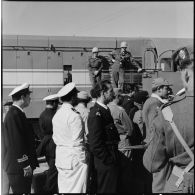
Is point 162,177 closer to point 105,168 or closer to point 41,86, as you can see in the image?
point 105,168

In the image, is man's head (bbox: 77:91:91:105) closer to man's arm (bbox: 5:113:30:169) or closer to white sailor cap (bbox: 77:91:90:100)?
white sailor cap (bbox: 77:91:90:100)

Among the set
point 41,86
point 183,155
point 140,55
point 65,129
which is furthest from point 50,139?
point 183,155

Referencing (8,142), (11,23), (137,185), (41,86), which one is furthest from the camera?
(41,86)

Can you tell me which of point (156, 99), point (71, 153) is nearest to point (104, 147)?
point (71, 153)

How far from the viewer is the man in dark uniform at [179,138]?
71.0 inches

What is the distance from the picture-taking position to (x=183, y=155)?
1852 mm

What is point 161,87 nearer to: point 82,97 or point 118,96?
point 118,96

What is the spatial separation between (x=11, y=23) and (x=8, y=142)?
0.89 meters

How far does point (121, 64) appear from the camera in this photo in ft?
12.1

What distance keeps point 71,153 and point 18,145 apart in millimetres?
395

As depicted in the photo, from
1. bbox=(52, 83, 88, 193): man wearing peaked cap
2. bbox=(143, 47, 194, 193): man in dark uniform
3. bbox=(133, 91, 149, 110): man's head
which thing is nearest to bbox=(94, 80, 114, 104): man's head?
bbox=(52, 83, 88, 193): man wearing peaked cap

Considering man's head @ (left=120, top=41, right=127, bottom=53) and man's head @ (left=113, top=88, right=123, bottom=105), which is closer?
man's head @ (left=120, top=41, right=127, bottom=53)

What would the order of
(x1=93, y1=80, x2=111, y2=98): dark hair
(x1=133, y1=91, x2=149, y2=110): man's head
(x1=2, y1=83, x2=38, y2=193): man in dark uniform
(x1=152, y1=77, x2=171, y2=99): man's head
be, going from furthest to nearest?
1. (x1=133, y1=91, x2=149, y2=110): man's head
2. (x1=152, y1=77, x2=171, y2=99): man's head
3. (x1=93, y1=80, x2=111, y2=98): dark hair
4. (x1=2, y1=83, x2=38, y2=193): man in dark uniform

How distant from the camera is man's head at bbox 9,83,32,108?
2.85 metres
